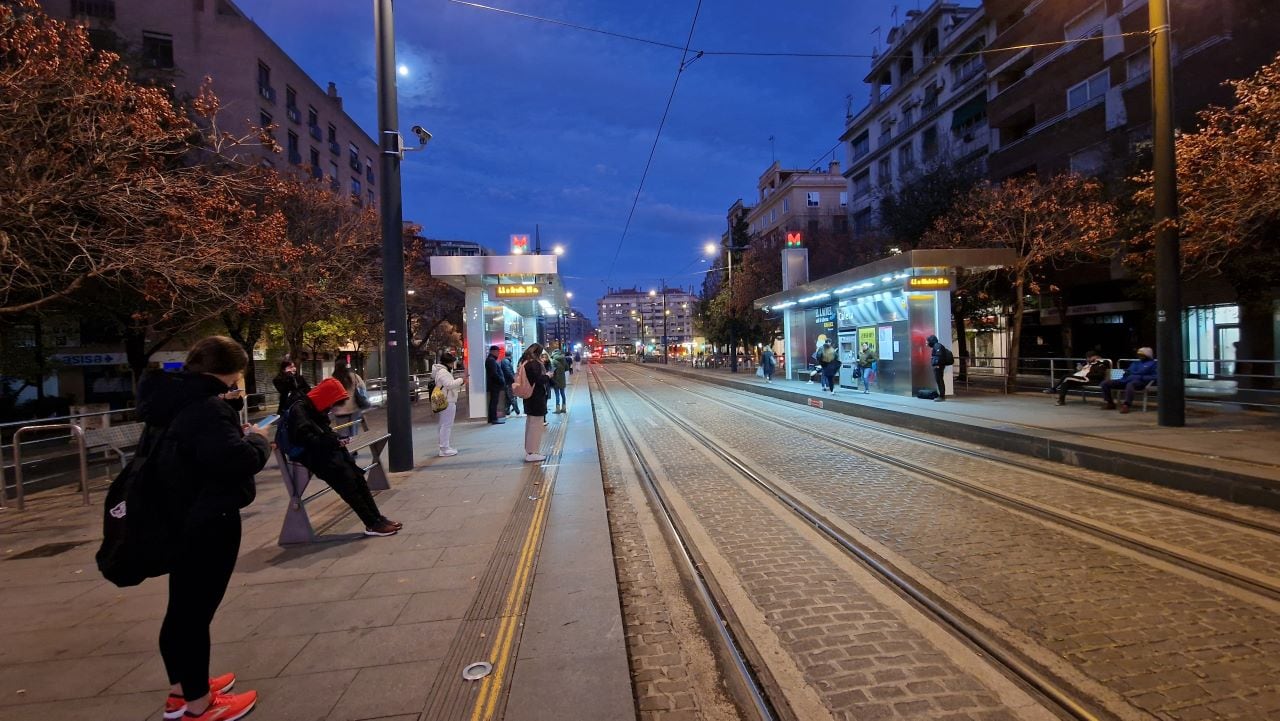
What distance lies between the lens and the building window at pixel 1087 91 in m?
25.2

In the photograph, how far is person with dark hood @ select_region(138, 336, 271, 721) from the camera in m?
2.55

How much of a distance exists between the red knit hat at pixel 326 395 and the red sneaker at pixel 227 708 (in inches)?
102

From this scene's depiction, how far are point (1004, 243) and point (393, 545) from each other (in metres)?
19.4

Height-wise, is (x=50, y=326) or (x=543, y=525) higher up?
(x=50, y=326)

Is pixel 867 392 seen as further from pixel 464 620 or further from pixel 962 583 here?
pixel 464 620

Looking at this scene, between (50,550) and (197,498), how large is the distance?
4.84m

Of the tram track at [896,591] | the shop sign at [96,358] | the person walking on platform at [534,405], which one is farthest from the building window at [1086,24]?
the shop sign at [96,358]

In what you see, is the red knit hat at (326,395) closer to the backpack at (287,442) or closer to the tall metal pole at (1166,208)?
the backpack at (287,442)

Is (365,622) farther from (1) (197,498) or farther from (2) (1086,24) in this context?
(2) (1086,24)

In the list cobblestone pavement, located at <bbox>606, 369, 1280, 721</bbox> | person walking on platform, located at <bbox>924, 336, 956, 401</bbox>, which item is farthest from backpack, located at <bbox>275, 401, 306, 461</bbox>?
person walking on platform, located at <bbox>924, 336, 956, 401</bbox>

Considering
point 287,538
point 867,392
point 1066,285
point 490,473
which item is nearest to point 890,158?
point 1066,285

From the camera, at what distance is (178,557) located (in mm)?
2541

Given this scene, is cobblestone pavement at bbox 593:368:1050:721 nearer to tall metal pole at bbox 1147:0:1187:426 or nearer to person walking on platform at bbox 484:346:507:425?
tall metal pole at bbox 1147:0:1187:426

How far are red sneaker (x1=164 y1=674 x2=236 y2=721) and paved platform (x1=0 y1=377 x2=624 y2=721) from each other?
0.14 m
